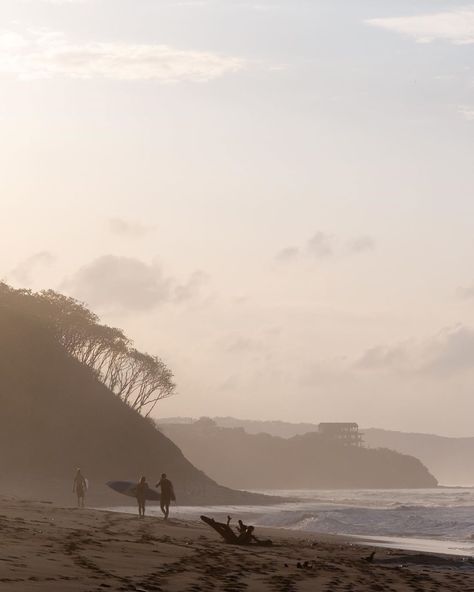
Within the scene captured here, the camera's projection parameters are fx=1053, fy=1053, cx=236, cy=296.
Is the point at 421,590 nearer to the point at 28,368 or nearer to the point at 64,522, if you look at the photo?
the point at 64,522

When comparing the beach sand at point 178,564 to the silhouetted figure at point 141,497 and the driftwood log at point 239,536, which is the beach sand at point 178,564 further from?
the silhouetted figure at point 141,497

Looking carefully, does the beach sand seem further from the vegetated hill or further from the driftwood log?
the vegetated hill

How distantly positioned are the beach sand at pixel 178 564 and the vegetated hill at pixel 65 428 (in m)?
58.5

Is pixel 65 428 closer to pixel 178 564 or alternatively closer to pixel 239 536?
pixel 239 536

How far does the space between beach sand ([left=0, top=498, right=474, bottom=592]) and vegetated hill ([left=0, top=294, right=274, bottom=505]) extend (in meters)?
58.5

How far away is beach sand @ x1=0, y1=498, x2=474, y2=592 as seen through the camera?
17719 mm

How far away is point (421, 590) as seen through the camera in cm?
2136

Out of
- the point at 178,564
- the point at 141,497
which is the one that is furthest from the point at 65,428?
the point at 178,564

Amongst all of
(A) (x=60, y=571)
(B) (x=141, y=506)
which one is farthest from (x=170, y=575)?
(B) (x=141, y=506)

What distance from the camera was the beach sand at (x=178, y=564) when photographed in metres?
17.7

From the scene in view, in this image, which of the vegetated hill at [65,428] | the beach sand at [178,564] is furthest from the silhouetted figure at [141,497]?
the vegetated hill at [65,428]

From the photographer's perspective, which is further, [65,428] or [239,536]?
[65,428]

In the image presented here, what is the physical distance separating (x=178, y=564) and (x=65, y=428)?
7836cm

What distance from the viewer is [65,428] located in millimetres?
98750
